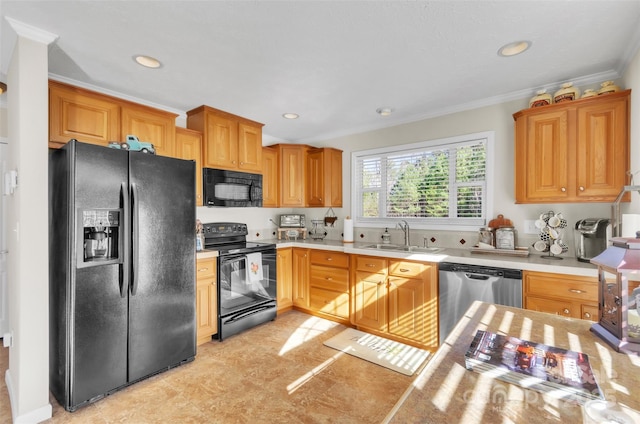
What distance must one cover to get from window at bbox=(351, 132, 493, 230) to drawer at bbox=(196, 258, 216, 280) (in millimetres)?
1985

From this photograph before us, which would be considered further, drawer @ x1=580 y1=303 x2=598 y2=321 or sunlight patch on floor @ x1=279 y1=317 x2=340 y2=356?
sunlight patch on floor @ x1=279 y1=317 x2=340 y2=356

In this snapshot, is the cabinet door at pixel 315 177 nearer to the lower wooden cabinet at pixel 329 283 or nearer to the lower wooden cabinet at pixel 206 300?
the lower wooden cabinet at pixel 329 283

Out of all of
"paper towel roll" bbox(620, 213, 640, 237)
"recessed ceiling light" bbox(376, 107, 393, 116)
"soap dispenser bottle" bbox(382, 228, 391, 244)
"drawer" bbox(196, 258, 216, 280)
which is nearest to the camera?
"paper towel roll" bbox(620, 213, 640, 237)

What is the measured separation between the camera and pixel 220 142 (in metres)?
3.39

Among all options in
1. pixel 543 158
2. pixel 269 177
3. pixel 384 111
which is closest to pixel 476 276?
pixel 543 158

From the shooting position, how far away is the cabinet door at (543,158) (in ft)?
8.12

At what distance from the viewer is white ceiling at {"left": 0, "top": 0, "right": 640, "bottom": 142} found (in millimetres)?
1721

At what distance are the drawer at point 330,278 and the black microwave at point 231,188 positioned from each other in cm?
111

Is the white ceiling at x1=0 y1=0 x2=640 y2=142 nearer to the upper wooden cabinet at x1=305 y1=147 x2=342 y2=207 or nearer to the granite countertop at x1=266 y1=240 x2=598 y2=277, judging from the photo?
the upper wooden cabinet at x1=305 y1=147 x2=342 y2=207

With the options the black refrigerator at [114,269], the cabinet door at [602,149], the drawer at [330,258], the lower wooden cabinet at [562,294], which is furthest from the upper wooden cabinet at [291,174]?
the cabinet door at [602,149]

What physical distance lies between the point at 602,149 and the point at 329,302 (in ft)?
9.55

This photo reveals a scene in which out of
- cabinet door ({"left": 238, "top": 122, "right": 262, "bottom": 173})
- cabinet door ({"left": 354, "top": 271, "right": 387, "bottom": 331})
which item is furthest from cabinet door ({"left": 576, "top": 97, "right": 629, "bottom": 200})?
cabinet door ({"left": 238, "top": 122, "right": 262, "bottom": 173})

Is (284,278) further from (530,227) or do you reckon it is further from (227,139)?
(530,227)

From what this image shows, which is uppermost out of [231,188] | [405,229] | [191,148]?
[191,148]
